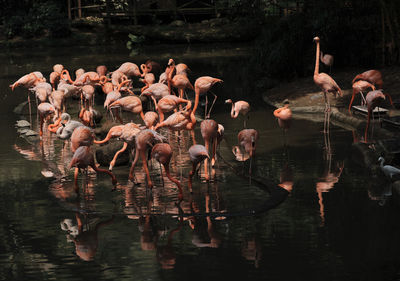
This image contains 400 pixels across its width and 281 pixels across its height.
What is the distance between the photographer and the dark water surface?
5969 mm

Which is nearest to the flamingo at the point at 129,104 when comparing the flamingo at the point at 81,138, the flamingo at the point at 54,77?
the flamingo at the point at 81,138

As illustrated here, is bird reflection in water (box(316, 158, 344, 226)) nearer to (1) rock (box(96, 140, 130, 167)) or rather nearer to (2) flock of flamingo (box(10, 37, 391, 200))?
(2) flock of flamingo (box(10, 37, 391, 200))

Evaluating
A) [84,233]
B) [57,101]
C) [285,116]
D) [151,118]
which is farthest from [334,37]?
[84,233]

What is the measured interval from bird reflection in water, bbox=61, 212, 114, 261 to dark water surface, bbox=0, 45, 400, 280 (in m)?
0.01

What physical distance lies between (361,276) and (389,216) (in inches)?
64.4

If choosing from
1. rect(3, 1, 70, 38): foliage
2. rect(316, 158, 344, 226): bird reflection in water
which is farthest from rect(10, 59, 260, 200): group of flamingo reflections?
rect(3, 1, 70, 38): foliage

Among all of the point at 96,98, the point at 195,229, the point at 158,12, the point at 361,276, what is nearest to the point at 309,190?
the point at 195,229

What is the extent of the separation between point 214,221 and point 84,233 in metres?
1.31

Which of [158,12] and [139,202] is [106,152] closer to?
[139,202]

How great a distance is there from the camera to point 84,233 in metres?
6.99

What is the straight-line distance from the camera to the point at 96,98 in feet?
52.3

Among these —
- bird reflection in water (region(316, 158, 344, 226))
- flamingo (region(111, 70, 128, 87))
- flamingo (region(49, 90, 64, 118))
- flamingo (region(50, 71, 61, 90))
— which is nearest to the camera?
bird reflection in water (region(316, 158, 344, 226))

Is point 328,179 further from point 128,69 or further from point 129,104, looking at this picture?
point 128,69

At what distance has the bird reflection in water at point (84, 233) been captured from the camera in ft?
21.3
